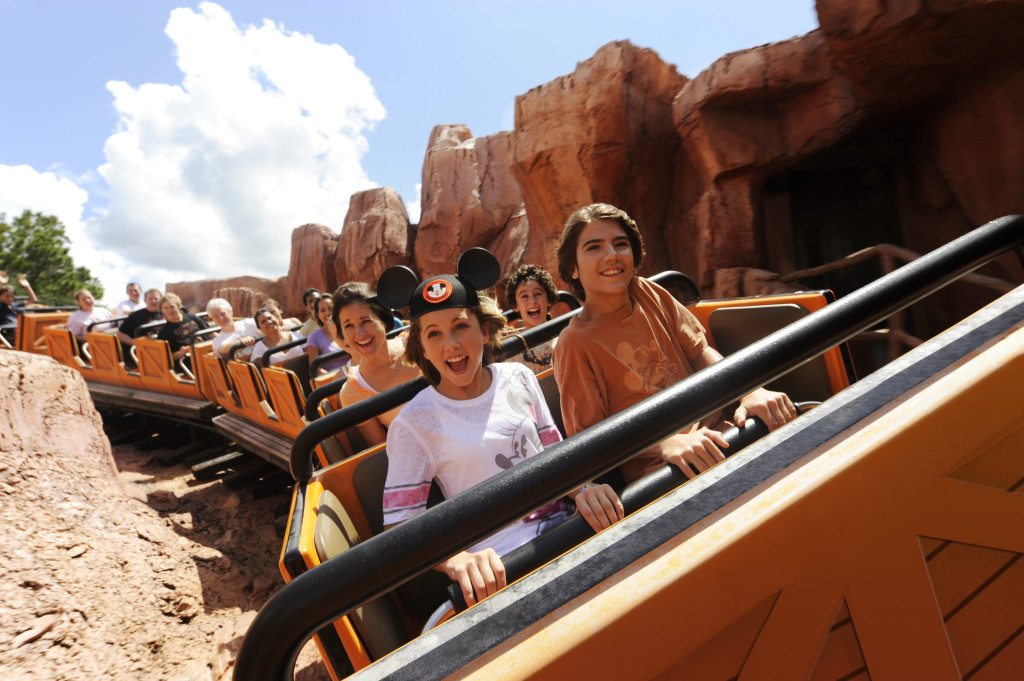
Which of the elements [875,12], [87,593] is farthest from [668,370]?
[875,12]

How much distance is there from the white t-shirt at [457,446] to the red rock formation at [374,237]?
45.7 feet

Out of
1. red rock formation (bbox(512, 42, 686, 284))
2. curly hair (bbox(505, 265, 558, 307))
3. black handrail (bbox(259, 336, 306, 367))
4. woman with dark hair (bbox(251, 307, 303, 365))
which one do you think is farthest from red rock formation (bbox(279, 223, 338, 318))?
curly hair (bbox(505, 265, 558, 307))

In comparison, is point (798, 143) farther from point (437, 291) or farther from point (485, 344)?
point (437, 291)

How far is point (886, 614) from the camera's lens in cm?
64

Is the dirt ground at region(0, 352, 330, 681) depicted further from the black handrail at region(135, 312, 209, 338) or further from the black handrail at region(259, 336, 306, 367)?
the black handrail at region(135, 312, 209, 338)

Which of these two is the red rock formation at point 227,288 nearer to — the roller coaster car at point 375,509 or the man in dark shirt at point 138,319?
the man in dark shirt at point 138,319

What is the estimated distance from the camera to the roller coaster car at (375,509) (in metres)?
1.07

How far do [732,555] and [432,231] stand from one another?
13961mm

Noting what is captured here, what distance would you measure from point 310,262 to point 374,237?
10.8ft

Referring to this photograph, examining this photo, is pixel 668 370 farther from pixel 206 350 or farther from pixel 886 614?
pixel 206 350

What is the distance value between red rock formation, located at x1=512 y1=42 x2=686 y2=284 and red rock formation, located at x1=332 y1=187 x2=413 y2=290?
27.1 ft

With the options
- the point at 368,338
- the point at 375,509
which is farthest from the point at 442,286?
the point at 368,338

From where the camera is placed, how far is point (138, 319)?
6.73 metres

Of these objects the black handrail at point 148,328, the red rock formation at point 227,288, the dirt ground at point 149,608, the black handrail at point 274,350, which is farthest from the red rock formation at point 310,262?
the dirt ground at point 149,608
